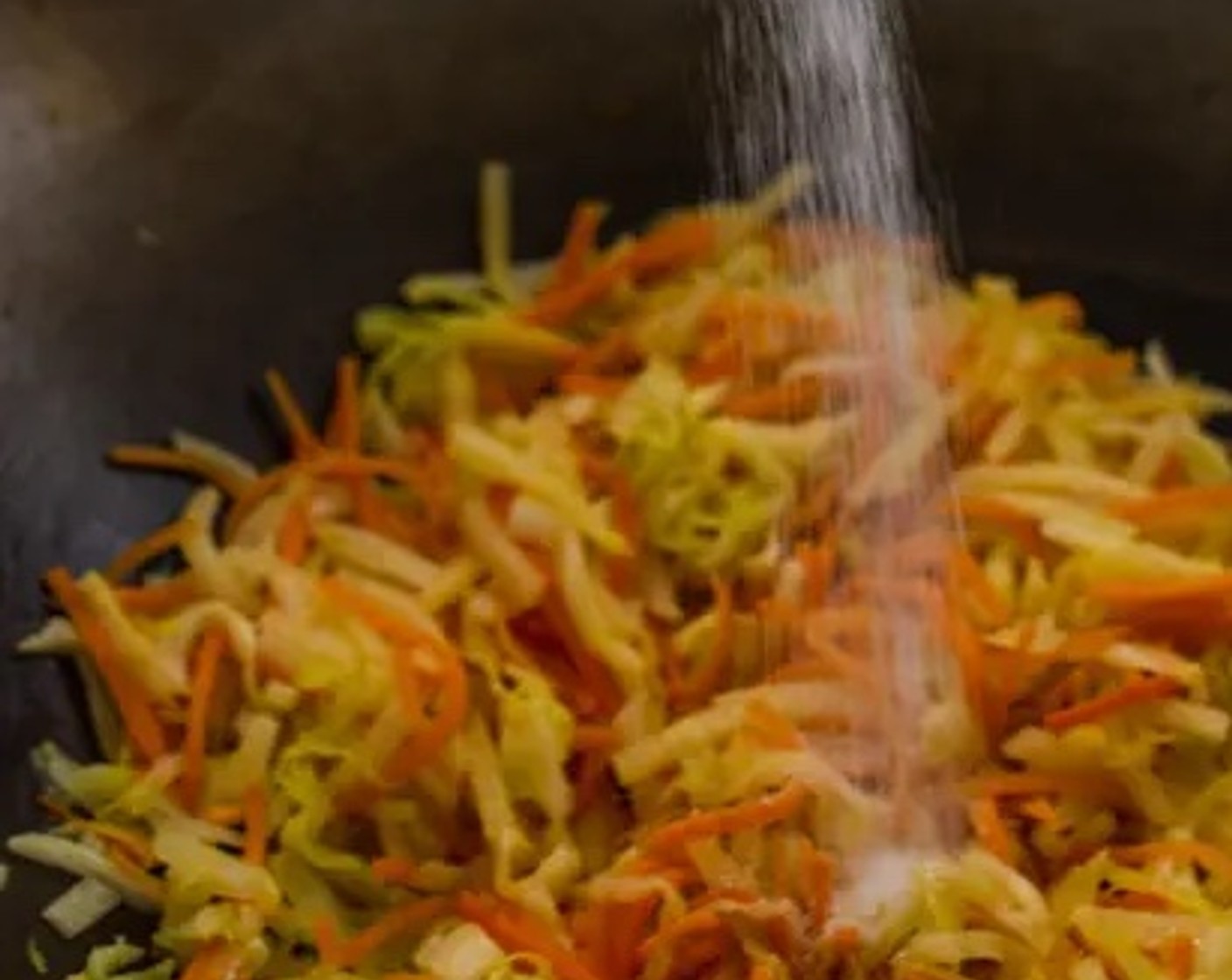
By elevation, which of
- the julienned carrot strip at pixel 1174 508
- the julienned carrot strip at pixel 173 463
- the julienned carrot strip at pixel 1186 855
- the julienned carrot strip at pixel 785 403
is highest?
the julienned carrot strip at pixel 173 463

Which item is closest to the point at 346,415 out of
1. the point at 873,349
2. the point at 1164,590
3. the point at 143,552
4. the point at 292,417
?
the point at 292,417

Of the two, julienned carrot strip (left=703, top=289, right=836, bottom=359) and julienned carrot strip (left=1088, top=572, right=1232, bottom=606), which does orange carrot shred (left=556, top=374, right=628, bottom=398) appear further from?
julienned carrot strip (left=1088, top=572, right=1232, bottom=606)

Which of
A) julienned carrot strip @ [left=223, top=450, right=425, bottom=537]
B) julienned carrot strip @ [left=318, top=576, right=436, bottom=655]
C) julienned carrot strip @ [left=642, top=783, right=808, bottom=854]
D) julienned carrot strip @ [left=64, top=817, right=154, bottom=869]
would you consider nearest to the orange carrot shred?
julienned carrot strip @ [left=223, top=450, right=425, bottom=537]

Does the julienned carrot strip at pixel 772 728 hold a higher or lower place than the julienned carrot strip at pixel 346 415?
lower

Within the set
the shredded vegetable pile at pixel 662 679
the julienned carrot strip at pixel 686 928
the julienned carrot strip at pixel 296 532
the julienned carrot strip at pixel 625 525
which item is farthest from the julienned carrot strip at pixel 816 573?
the julienned carrot strip at pixel 296 532

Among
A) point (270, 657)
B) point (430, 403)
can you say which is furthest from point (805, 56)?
point (270, 657)

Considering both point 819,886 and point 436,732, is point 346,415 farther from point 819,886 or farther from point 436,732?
point 819,886

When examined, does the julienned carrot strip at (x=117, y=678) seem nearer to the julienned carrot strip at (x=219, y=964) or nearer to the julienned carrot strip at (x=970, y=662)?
the julienned carrot strip at (x=219, y=964)
